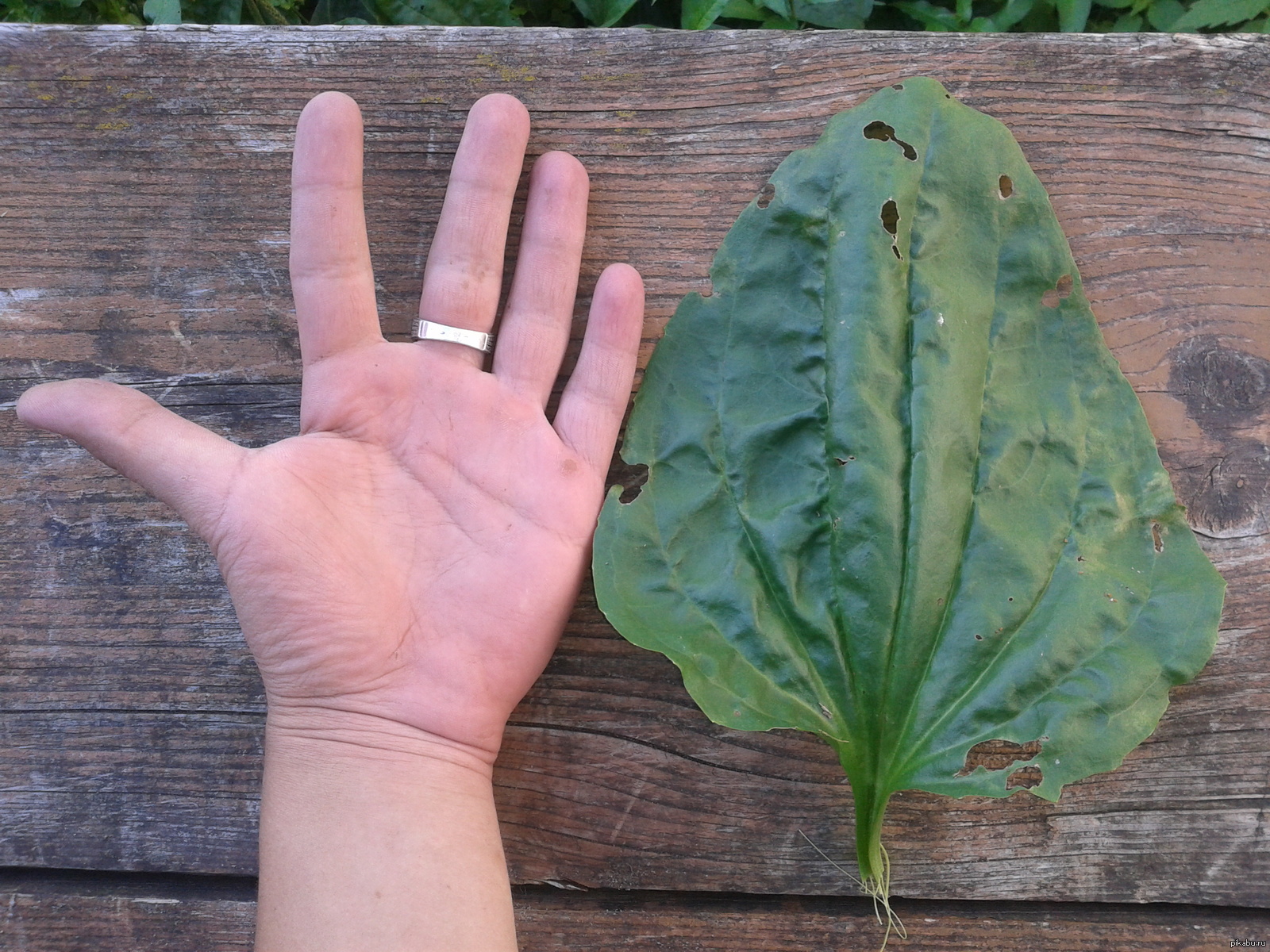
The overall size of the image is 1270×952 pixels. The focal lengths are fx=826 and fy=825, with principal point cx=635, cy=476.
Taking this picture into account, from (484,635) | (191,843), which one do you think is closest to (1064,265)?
(484,635)

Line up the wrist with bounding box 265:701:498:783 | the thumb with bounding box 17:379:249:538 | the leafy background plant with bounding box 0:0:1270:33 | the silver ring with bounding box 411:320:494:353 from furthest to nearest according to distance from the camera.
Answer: the leafy background plant with bounding box 0:0:1270:33, the silver ring with bounding box 411:320:494:353, the wrist with bounding box 265:701:498:783, the thumb with bounding box 17:379:249:538

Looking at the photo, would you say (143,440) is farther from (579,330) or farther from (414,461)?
(579,330)

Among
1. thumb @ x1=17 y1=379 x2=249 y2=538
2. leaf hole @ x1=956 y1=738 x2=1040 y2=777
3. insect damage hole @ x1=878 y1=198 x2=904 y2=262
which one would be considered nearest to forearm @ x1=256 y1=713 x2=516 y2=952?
thumb @ x1=17 y1=379 x2=249 y2=538

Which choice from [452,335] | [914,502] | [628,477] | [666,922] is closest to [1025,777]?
[914,502]

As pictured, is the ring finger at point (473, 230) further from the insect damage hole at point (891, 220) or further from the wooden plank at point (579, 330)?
the insect damage hole at point (891, 220)

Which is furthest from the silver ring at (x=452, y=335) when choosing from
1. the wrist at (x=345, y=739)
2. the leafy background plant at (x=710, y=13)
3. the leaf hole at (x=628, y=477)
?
the leafy background plant at (x=710, y=13)

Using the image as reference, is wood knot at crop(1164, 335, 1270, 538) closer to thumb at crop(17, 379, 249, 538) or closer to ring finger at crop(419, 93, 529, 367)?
ring finger at crop(419, 93, 529, 367)

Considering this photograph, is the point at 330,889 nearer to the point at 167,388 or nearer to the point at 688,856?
the point at 688,856
